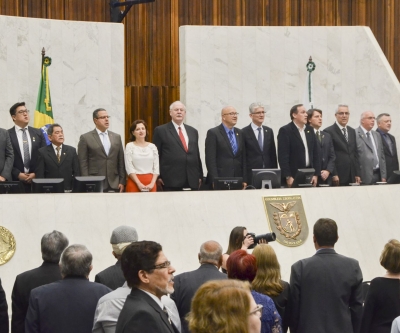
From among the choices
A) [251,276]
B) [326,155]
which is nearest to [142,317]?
[251,276]

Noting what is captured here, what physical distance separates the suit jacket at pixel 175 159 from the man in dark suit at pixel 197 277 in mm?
4205

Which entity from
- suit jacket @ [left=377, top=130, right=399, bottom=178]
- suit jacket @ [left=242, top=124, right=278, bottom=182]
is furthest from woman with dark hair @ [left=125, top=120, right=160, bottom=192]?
suit jacket @ [left=377, top=130, right=399, bottom=178]

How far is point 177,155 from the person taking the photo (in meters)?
9.63

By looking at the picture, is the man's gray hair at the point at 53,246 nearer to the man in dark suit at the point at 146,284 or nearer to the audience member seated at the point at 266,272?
the audience member seated at the point at 266,272

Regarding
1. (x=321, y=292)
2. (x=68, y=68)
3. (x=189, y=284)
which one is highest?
(x=68, y=68)

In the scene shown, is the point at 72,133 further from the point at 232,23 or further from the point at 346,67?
the point at 346,67

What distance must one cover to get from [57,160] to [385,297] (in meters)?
4.50

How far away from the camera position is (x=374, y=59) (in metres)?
13.7

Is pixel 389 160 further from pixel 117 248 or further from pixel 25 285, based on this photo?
pixel 25 285

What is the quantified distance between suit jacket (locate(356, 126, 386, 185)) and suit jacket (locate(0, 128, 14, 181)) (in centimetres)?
395

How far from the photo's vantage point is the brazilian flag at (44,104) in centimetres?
1184

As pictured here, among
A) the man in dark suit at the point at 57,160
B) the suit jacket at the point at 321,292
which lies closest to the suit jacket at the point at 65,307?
the suit jacket at the point at 321,292

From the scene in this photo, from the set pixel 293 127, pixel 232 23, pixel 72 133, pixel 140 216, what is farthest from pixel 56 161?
pixel 232 23

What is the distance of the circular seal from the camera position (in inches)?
319
